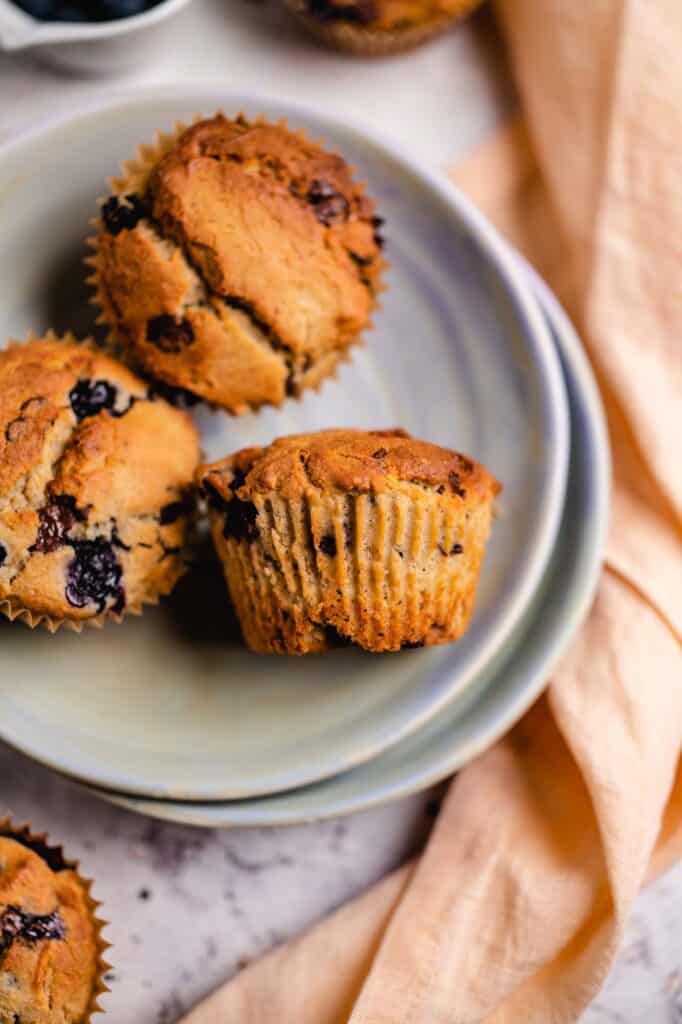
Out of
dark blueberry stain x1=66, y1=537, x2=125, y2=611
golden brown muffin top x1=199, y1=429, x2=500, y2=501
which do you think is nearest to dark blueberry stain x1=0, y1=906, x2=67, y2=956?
dark blueberry stain x1=66, y1=537, x2=125, y2=611

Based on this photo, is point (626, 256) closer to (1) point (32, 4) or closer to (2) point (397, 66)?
(2) point (397, 66)

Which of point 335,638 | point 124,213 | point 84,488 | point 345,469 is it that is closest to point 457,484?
point 345,469

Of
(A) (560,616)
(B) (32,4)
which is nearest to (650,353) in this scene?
(A) (560,616)

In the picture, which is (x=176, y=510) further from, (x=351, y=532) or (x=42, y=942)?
(x=42, y=942)

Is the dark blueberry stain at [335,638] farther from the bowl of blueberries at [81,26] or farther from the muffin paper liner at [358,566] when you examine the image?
the bowl of blueberries at [81,26]

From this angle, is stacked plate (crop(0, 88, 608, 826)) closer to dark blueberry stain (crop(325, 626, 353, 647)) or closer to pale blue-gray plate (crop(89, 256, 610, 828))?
pale blue-gray plate (crop(89, 256, 610, 828))
